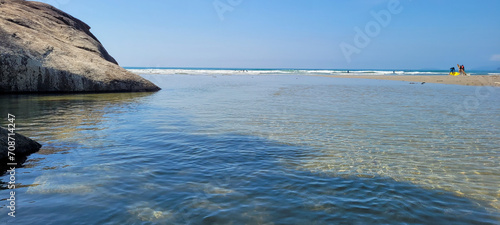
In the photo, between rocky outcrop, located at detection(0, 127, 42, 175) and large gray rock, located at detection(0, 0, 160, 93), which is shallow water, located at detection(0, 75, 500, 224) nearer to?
rocky outcrop, located at detection(0, 127, 42, 175)

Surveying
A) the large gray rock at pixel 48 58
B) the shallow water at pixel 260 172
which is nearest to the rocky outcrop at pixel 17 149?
the shallow water at pixel 260 172

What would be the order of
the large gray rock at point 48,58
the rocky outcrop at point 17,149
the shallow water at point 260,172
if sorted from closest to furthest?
the shallow water at point 260,172 < the rocky outcrop at point 17,149 < the large gray rock at point 48,58

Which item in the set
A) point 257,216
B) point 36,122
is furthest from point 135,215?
point 36,122

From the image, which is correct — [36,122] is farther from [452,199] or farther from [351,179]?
[452,199]

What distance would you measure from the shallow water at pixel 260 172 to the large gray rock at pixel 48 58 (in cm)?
932

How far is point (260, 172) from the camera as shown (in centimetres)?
525

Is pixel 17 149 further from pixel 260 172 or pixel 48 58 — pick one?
A: pixel 48 58

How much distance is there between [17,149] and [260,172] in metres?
4.26

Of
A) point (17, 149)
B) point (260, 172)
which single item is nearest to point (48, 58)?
point (17, 149)

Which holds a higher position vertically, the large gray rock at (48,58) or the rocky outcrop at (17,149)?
the large gray rock at (48,58)

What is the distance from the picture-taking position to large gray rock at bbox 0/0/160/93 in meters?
17.5

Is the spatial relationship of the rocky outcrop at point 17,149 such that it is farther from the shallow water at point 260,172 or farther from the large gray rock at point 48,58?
the large gray rock at point 48,58

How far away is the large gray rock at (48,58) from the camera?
57.4 feet

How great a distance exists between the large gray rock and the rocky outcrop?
13466 millimetres
